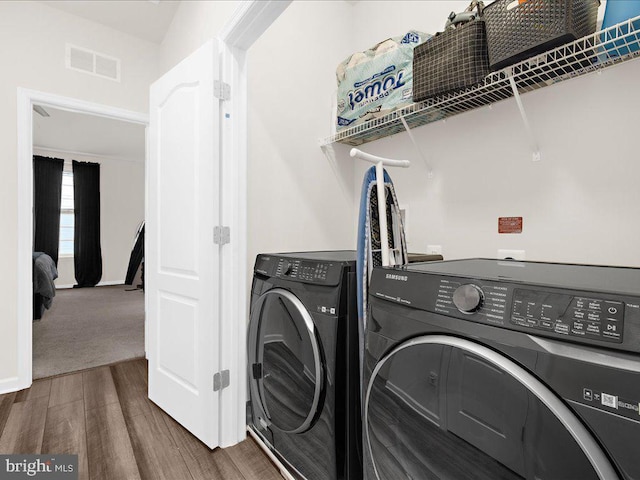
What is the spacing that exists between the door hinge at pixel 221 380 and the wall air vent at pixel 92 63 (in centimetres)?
242

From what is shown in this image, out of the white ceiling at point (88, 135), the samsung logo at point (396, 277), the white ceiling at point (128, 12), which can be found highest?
the white ceiling at point (128, 12)

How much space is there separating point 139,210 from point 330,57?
20.0 ft

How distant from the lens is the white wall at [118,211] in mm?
6691

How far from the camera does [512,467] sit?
2.08 ft

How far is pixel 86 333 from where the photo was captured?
3.50 m

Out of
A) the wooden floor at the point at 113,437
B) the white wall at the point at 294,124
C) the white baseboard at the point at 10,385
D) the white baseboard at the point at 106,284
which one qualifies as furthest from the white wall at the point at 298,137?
the white baseboard at the point at 106,284

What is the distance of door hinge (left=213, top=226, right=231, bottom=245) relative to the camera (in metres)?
1.69

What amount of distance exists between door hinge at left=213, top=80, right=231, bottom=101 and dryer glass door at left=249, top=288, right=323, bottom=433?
3.27ft

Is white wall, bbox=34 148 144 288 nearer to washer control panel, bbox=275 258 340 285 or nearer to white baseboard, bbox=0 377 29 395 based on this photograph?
white baseboard, bbox=0 377 29 395

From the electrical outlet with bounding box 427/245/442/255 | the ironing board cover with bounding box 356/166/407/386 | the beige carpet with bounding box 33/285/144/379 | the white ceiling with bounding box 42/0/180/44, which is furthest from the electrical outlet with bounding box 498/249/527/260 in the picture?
the beige carpet with bounding box 33/285/144/379

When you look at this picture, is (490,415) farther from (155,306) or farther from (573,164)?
(155,306)

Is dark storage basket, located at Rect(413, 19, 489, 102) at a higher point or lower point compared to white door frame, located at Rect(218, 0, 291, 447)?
higher

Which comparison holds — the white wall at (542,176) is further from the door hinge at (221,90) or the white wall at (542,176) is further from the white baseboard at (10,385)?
the white baseboard at (10,385)

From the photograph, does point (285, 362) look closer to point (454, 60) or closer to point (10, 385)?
point (454, 60)
